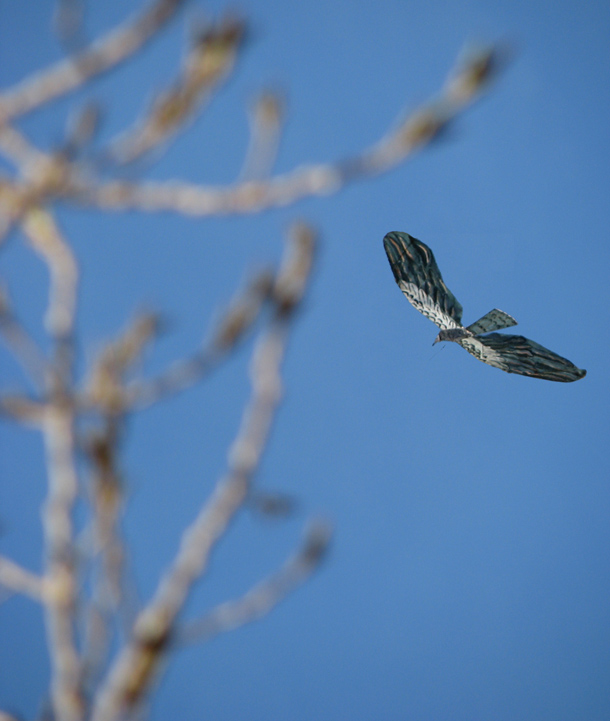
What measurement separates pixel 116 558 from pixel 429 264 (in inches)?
104

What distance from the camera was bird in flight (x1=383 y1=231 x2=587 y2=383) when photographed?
388 centimetres

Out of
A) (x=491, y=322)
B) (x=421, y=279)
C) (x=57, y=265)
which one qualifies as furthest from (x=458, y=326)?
(x=57, y=265)

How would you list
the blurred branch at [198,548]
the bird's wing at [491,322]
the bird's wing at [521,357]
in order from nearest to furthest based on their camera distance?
the blurred branch at [198,548], the bird's wing at [521,357], the bird's wing at [491,322]

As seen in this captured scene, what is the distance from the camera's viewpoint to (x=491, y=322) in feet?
13.2

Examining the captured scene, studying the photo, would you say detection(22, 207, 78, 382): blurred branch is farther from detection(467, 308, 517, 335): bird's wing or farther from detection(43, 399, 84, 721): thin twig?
detection(467, 308, 517, 335): bird's wing

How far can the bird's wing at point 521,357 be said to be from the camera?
383 centimetres

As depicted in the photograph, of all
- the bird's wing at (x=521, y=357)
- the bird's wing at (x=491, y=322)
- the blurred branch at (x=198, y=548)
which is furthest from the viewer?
the bird's wing at (x=491, y=322)

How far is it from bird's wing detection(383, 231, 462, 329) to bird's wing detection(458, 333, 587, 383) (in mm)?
226

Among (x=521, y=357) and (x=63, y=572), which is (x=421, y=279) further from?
(x=63, y=572)

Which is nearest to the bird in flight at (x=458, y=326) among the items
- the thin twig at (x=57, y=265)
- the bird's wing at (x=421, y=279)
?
the bird's wing at (x=421, y=279)

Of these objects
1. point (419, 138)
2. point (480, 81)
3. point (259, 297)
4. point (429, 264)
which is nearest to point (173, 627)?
point (259, 297)

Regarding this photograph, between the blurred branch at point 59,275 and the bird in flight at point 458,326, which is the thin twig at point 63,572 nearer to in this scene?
the blurred branch at point 59,275

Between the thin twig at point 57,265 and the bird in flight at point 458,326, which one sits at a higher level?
the bird in flight at point 458,326

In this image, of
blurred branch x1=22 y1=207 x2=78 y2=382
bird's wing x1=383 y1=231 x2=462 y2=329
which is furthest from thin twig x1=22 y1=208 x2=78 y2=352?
bird's wing x1=383 y1=231 x2=462 y2=329
